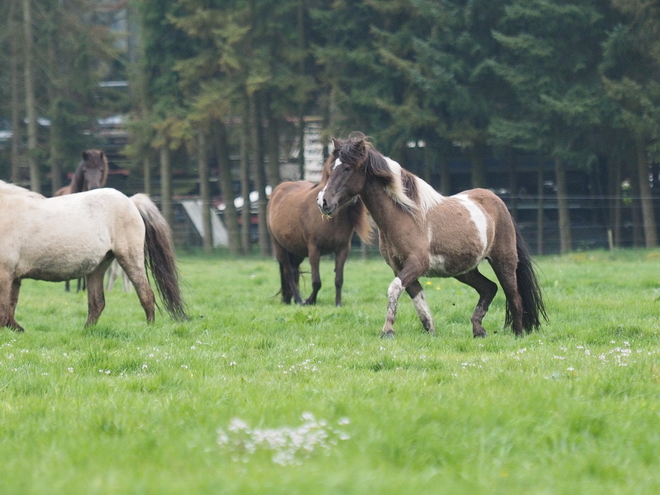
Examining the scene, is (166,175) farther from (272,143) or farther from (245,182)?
(272,143)

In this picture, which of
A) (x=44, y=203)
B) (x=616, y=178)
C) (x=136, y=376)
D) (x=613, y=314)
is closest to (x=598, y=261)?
(x=616, y=178)

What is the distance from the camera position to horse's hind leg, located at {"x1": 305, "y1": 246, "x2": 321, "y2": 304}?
1224 cm

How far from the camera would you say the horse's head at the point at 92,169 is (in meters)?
13.5

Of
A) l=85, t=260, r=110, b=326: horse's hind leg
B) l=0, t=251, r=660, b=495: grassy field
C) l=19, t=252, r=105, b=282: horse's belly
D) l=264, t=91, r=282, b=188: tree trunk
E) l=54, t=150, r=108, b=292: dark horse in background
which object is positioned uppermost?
l=264, t=91, r=282, b=188: tree trunk

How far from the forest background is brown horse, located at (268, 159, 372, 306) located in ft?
47.5

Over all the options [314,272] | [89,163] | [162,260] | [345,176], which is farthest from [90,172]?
[345,176]

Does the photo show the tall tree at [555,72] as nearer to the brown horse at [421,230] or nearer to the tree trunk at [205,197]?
the tree trunk at [205,197]

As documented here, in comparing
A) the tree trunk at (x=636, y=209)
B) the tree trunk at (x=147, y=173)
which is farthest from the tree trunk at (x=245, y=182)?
the tree trunk at (x=636, y=209)

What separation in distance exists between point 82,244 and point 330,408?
5.11m

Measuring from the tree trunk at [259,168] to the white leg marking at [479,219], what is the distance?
21.9m

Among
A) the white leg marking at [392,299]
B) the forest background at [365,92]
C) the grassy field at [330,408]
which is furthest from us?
the forest background at [365,92]

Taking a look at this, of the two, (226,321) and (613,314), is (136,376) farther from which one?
(613,314)

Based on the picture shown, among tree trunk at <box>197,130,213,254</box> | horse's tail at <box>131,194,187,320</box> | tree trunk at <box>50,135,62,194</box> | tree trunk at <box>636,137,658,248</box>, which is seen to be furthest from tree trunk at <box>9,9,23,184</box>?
horse's tail at <box>131,194,187,320</box>

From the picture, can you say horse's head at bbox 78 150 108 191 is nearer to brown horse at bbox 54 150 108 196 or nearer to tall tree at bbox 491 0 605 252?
brown horse at bbox 54 150 108 196
